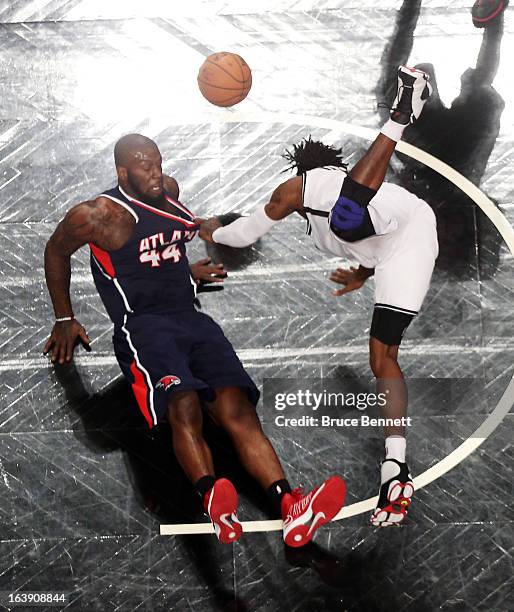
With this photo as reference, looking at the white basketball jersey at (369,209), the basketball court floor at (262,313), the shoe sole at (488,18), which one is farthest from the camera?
the shoe sole at (488,18)

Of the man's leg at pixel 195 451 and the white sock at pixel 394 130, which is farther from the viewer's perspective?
the white sock at pixel 394 130

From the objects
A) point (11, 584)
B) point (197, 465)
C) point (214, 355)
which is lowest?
point (11, 584)

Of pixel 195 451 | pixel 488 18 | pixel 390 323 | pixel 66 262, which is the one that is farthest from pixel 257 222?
pixel 488 18

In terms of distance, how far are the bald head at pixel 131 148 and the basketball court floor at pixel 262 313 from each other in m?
0.40

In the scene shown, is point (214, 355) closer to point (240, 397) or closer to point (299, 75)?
point (240, 397)

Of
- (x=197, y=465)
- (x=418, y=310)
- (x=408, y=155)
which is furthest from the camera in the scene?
(x=408, y=155)

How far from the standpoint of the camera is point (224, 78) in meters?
5.29

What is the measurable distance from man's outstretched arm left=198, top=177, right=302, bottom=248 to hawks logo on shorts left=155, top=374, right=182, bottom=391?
3.04 feet

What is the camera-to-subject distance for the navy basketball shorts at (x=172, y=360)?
4652mm

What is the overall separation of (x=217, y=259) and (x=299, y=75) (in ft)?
3.91

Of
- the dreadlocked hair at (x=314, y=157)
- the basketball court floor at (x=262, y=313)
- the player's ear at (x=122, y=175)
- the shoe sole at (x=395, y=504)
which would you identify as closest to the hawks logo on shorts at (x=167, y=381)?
the basketball court floor at (x=262, y=313)

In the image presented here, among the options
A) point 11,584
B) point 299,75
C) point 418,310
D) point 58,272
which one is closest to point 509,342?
point 418,310

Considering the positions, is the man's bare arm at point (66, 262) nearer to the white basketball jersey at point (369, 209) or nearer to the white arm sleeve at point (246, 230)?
the white arm sleeve at point (246, 230)

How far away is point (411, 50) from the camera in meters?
5.64
